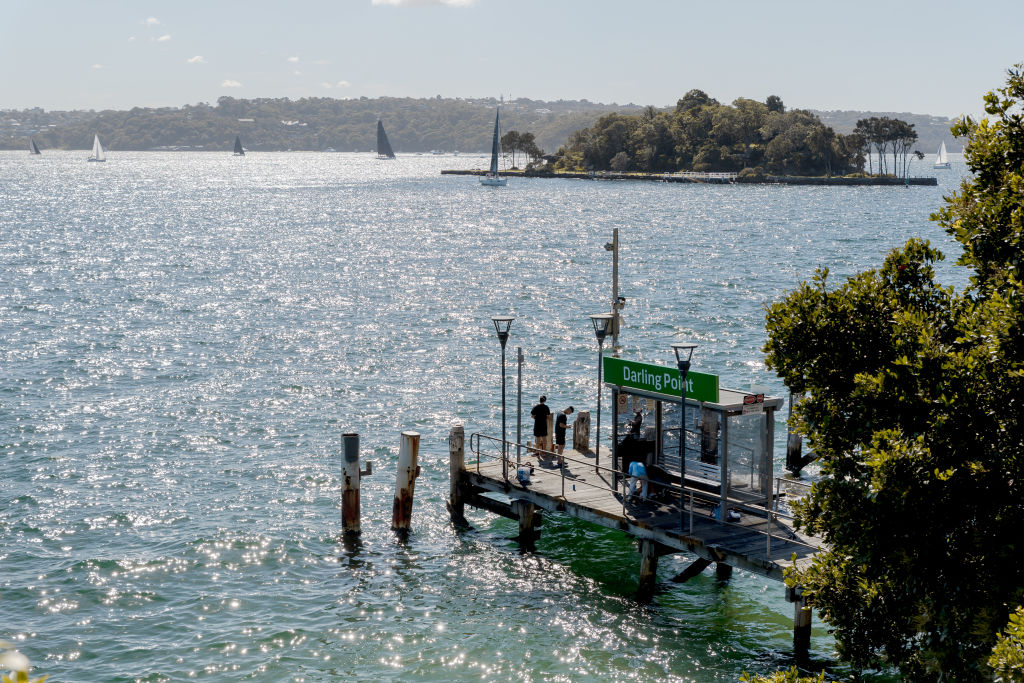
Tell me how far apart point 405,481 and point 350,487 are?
1290 millimetres

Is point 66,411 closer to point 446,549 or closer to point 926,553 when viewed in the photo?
point 446,549

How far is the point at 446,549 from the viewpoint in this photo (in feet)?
80.3

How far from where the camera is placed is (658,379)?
21656 millimetres

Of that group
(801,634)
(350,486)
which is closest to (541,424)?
(350,486)

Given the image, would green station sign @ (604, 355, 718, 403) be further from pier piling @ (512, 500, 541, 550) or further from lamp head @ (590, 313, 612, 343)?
pier piling @ (512, 500, 541, 550)

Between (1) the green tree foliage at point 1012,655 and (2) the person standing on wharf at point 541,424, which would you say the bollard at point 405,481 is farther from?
(1) the green tree foliage at point 1012,655

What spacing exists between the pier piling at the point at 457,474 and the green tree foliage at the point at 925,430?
42.9 ft

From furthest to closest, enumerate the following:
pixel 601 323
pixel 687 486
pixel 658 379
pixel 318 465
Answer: pixel 318 465 → pixel 601 323 → pixel 687 486 → pixel 658 379

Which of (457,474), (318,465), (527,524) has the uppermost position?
(457,474)

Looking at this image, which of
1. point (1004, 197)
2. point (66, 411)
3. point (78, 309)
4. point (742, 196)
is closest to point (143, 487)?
point (66, 411)

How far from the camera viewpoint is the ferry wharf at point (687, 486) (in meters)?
19.4

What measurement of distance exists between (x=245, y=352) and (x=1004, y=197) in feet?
139

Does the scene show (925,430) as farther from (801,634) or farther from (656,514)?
(656,514)

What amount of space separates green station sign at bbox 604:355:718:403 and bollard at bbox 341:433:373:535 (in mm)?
5871
